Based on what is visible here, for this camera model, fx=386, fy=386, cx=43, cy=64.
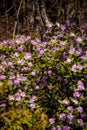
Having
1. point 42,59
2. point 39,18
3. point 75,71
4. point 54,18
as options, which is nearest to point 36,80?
point 42,59

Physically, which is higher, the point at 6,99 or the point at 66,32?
the point at 66,32

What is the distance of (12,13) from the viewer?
11.3 m

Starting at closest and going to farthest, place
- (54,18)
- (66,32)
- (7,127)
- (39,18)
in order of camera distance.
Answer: (7,127), (66,32), (39,18), (54,18)

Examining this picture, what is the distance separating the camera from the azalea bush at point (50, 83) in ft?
13.8

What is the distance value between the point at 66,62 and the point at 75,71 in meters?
0.16

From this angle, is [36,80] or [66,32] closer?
[36,80]

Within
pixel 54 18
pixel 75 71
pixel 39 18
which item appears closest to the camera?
pixel 75 71

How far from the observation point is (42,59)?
4457 mm

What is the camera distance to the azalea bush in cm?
421

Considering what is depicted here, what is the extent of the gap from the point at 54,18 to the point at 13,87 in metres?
6.79

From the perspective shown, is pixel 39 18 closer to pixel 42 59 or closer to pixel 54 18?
pixel 42 59

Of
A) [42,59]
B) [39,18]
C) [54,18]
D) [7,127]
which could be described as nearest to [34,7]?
[39,18]

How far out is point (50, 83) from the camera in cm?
446

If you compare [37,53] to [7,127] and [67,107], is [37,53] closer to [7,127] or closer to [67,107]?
[67,107]
